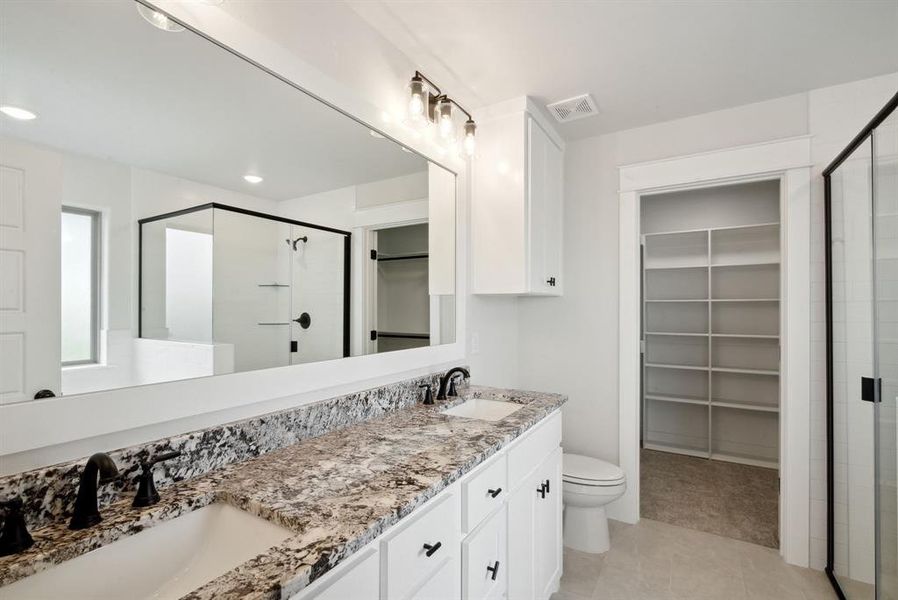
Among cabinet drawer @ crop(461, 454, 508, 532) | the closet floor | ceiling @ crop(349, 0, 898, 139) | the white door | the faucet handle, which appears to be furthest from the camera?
the closet floor

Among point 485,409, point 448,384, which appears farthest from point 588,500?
point 448,384

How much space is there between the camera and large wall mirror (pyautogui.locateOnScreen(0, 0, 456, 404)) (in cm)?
80

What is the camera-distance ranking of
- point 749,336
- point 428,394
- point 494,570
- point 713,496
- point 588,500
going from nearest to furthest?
point 494,570 → point 428,394 → point 588,500 → point 713,496 → point 749,336

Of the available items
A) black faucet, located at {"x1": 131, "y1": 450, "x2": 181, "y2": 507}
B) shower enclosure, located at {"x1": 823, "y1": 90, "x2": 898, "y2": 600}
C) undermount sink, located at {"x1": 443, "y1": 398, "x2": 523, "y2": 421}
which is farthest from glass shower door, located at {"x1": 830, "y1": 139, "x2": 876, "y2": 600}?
black faucet, located at {"x1": 131, "y1": 450, "x2": 181, "y2": 507}

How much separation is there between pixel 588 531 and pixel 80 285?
8.05ft

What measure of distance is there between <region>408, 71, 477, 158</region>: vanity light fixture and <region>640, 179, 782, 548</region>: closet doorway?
2.55 metres

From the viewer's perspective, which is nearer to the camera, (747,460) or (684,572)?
(684,572)

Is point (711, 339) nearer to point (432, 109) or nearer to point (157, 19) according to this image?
point (432, 109)

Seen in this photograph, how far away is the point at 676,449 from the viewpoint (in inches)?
149

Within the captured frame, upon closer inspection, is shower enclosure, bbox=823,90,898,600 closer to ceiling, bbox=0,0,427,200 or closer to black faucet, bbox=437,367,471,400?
black faucet, bbox=437,367,471,400

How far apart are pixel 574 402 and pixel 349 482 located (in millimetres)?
2070

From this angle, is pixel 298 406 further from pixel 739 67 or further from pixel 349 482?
pixel 739 67

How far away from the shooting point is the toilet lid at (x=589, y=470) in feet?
7.18

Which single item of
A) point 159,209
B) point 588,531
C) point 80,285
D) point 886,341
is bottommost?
point 588,531
